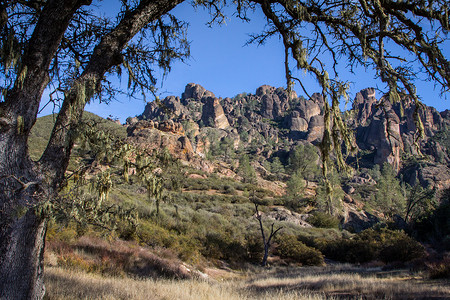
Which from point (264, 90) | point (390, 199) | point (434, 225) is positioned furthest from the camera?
point (264, 90)

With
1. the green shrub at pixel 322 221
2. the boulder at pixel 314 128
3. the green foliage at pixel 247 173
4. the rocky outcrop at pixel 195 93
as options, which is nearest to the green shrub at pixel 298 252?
the green shrub at pixel 322 221

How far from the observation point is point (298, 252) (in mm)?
17047

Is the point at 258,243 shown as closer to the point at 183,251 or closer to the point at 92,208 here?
the point at 183,251

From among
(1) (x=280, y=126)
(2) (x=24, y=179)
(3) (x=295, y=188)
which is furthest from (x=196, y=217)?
(1) (x=280, y=126)

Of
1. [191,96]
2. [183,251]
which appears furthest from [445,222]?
[191,96]

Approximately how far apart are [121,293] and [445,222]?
100 feet

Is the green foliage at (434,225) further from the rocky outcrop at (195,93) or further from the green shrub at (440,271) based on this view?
the rocky outcrop at (195,93)

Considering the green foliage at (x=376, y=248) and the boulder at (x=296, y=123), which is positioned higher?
the boulder at (x=296, y=123)

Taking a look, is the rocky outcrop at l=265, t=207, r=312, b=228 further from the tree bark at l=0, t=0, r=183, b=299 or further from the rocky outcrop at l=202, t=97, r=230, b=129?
the rocky outcrop at l=202, t=97, r=230, b=129

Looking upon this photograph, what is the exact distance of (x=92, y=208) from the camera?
3.07m

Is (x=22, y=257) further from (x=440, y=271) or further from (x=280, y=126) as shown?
(x=280, y=126)

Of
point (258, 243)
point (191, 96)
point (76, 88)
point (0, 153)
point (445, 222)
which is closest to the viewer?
point (0, 153)

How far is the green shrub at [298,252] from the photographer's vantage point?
54.5 ft

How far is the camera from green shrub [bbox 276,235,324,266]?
16609 mm
